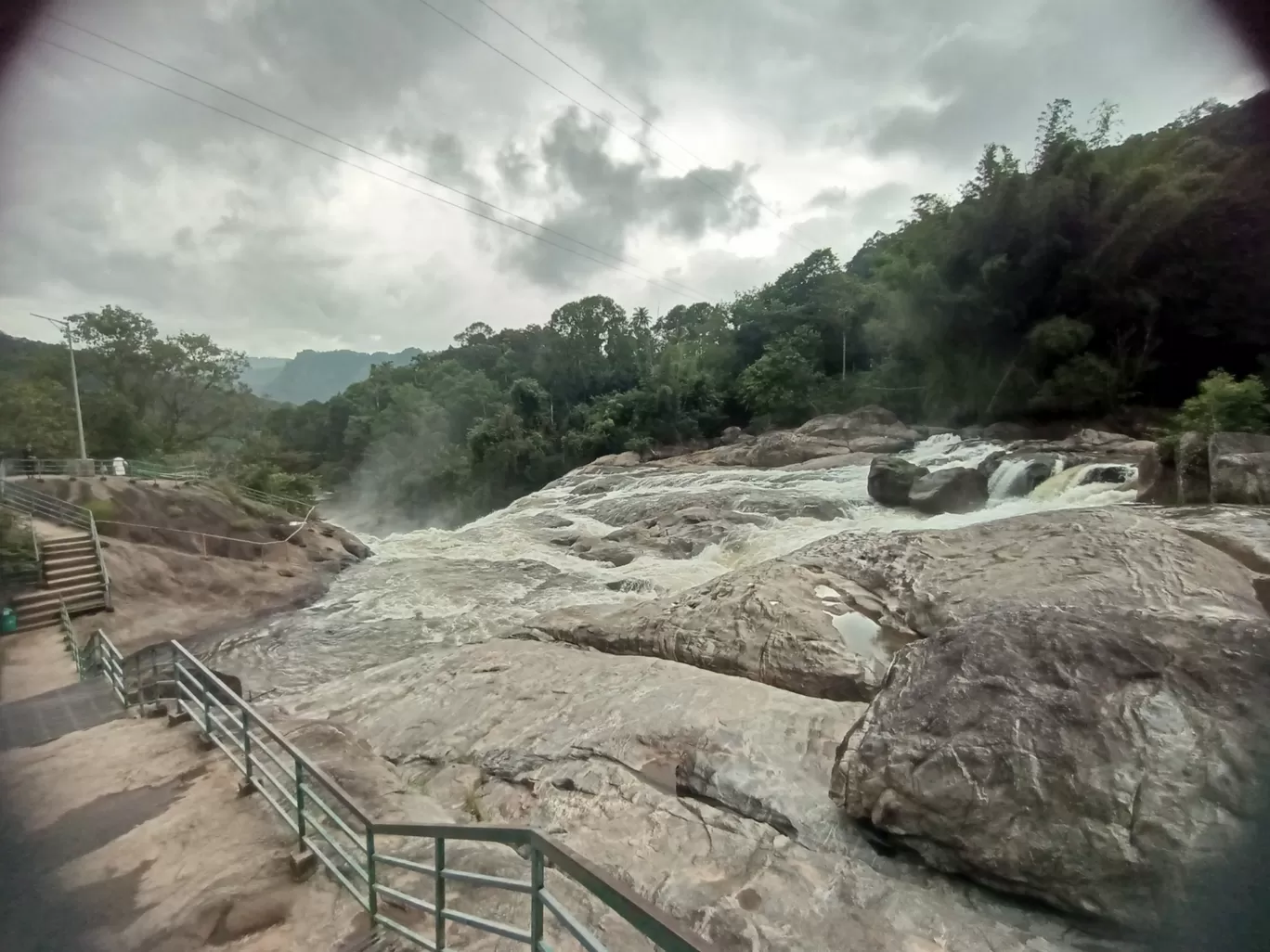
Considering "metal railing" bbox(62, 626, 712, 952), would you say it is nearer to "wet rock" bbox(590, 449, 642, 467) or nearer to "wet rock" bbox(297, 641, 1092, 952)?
"wet rock" bbox(297, 641, 1092, 952)

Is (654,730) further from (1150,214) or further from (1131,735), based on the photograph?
(1150,214)

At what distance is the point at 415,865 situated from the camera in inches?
78.0

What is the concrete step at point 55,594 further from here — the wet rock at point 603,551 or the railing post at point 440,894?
the railing post at point 440,894

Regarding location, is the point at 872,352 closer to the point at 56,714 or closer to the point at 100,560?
the point at 100,560

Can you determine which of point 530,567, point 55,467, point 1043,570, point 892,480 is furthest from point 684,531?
point 55,467

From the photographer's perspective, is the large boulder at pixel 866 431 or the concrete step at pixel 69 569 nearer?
the concrete step at pixel 69 569

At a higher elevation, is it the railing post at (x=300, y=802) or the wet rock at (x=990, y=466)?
the wet rock at (x=990, y=466)

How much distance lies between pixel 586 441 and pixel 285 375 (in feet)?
45.1

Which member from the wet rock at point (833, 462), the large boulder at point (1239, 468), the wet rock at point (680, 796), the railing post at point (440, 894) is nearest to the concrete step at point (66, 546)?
the wet rock at point (680, 796)

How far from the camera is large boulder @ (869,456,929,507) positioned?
1112cm

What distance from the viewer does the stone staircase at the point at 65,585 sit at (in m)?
6.81

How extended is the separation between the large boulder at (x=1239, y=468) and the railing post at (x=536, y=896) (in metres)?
7.20

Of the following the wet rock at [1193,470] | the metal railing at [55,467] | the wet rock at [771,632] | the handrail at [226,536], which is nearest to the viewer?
the wet rock at [771,632]

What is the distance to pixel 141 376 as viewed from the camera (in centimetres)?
926
